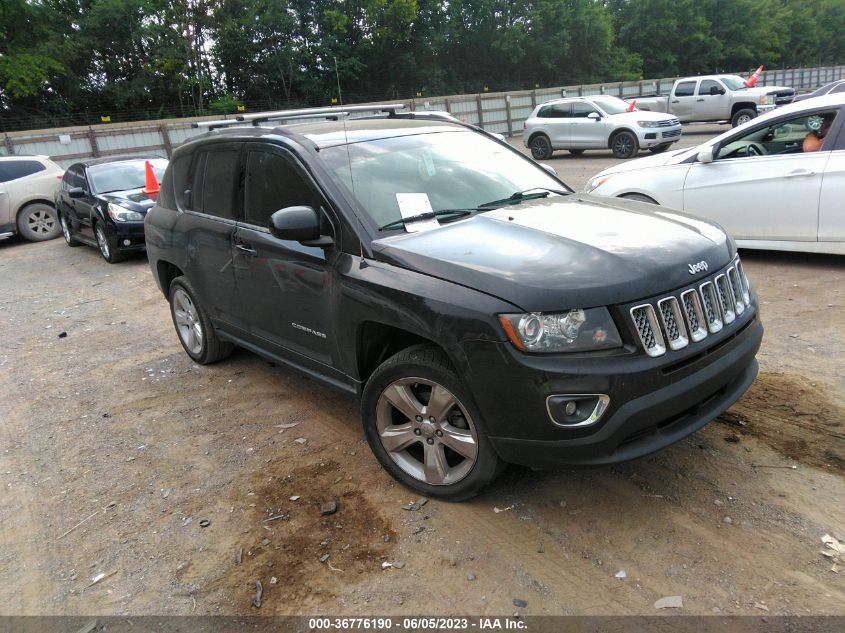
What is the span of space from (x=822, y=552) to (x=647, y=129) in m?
16.0

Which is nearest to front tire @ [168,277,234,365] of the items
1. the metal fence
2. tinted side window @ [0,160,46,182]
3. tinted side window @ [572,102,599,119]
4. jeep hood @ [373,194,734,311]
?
jeep hood @ [373,194,734,311]

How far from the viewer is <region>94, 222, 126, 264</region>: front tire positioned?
1033 centimetres

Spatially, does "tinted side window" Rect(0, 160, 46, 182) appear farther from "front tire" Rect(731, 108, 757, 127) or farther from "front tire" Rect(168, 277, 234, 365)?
"front tire" Rect(731, 108, 757, 127)

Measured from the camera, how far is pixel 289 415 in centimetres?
458

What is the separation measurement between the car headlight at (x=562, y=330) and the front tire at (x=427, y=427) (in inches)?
15.5

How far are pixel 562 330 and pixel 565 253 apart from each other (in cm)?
44

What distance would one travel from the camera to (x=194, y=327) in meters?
5.57

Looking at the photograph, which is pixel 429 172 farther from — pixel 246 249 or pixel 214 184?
pixel 214 184

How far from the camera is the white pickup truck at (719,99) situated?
821 inches

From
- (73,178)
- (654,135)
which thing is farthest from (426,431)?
(654,135)

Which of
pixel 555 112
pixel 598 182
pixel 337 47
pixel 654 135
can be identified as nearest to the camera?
pixel 598 182

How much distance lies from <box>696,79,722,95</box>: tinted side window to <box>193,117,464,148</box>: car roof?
67.0ft

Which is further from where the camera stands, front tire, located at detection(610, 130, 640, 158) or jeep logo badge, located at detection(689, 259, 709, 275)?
front tire, located at detection(610, 130, 640, 158)

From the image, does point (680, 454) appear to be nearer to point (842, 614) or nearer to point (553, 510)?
point (553, 510)
